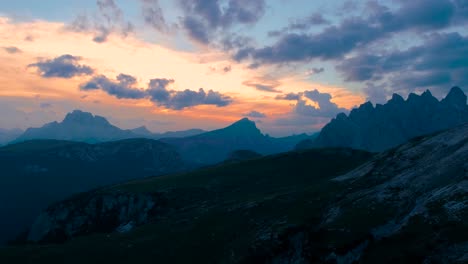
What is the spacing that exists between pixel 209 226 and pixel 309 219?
2317cm

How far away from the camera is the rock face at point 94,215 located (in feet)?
376

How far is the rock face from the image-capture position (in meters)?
115

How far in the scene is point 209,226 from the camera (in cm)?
7781

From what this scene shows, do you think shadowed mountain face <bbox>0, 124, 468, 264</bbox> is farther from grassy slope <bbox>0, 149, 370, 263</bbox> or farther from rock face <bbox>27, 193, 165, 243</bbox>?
rock face <bbox>27, 193, 165, 243</bbox>

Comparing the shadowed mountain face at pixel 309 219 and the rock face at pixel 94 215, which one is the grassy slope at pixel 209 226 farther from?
the rock face at pixel 94 215

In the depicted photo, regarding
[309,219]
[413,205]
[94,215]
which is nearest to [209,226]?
[309,219]

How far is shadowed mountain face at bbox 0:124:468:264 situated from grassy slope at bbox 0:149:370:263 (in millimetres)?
243

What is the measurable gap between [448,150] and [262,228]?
146 feet

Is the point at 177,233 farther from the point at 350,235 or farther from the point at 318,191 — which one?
the point at 350,235

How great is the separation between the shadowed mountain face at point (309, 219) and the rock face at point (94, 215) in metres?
0.64

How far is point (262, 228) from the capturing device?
67438 millimetres

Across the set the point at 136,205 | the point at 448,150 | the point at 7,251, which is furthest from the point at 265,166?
the point at 7,251

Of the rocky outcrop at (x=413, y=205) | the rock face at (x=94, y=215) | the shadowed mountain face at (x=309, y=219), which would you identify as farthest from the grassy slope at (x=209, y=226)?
the rocky outcrop at (x=413, y=205)

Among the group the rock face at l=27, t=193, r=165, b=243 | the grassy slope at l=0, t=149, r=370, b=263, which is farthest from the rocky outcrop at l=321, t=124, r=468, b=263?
the rock face at l=27, t=193, r=165, b=243
